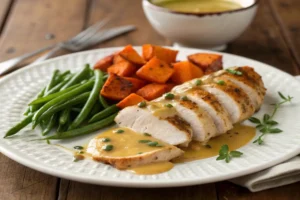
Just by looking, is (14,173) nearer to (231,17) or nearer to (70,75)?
(70,75)

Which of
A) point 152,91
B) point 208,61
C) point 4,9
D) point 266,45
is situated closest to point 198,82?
point 152,91

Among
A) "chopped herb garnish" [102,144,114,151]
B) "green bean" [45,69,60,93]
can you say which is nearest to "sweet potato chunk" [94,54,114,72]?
"green bean" [45,69,60,93]

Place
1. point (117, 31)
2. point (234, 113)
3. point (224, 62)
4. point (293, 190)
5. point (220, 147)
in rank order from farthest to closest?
point (117, 31) → point (224, 62) → point (234, 113) → point (220, 147) → point (293, 190)

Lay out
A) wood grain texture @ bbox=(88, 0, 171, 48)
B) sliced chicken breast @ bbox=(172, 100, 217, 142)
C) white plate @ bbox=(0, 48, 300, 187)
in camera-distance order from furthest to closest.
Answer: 1. wood grain texture @ bbox=(88, 0, 171, 48)
2. sliced chicken breast @ bbox=(172, 100, 217, 142)
3. white plate @ bbox=(0, 48, 300, 187)

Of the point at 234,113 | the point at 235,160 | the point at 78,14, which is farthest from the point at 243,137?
the point at 78,14

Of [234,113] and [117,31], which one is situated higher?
[234,113]

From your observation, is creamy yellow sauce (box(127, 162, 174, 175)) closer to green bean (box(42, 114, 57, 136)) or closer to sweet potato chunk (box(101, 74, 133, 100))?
green bean (box(42, 114, 57, 136))
